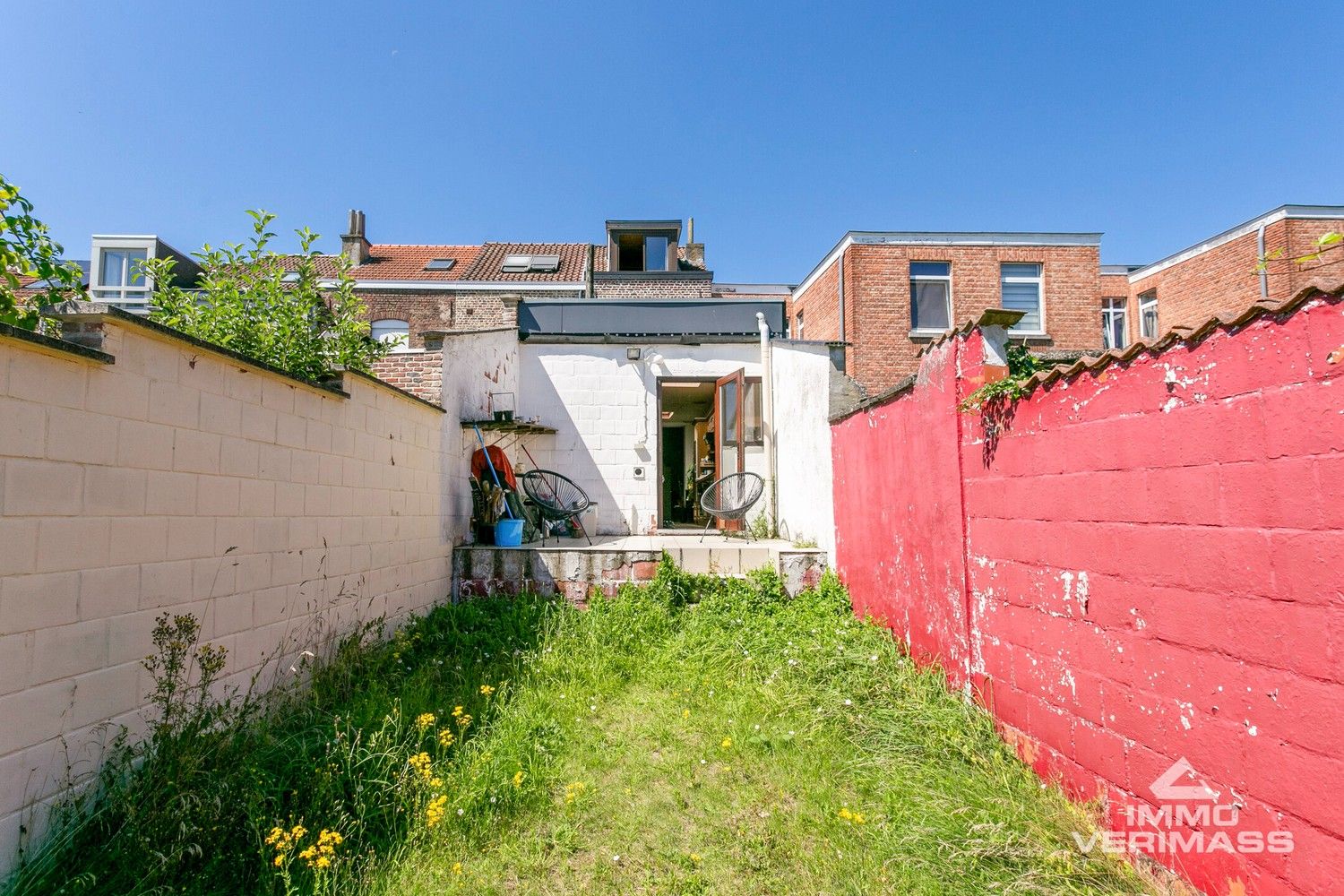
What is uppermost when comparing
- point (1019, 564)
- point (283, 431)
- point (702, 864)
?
point (283, 431)

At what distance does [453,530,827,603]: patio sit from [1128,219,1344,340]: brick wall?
10134 millimetres

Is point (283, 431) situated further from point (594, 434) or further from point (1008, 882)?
point (594, 434)

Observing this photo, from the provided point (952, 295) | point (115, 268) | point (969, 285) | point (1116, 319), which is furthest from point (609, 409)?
point (115, 268)

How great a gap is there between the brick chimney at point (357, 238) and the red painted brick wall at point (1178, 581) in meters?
19.5

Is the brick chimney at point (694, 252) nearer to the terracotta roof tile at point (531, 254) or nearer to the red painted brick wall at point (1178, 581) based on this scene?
the terracotta roof tile at point (531, 254)

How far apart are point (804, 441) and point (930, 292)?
833 centimetres

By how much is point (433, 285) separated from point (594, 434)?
11.8m

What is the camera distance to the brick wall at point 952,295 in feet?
41.2

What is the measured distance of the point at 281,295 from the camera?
14.3ft

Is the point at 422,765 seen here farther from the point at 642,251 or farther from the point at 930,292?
the point at 642,251

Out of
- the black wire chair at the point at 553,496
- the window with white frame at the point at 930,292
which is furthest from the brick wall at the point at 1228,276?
the black wire chair at the point at 553,496

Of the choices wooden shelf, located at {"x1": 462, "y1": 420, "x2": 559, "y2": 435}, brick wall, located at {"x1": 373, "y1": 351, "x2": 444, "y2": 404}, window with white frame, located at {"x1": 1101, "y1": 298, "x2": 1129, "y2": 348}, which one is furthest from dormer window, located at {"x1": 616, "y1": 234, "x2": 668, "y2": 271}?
brick wall, located at {"x1": 373, "y1": 351, "x2": 444, "y2": 404}

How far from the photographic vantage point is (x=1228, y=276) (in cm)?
1300

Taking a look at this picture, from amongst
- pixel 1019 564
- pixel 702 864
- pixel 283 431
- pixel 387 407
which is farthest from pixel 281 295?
pixel 1019 564
